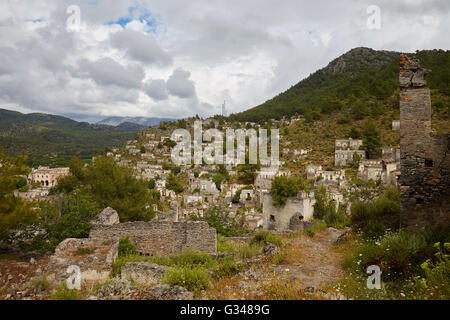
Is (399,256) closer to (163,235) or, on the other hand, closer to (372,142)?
(163,235)

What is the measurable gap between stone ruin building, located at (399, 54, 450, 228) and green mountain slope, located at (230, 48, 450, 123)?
160ft

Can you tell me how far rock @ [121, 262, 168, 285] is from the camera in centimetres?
593

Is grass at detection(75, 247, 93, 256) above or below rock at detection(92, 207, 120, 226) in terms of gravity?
below

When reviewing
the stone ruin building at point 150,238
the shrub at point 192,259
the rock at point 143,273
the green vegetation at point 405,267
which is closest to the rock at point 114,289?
the rock at point 143,273

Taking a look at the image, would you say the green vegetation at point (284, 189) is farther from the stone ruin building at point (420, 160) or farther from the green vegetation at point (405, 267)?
the green vegetation at point (405, 267)

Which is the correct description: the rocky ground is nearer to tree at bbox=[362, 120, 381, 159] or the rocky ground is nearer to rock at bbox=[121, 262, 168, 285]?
rock at bbox=[121, 262, 168, 285]

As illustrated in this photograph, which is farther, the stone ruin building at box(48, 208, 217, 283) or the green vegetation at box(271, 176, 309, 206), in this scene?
the green vegetation at box(271, 176, 309, 206)

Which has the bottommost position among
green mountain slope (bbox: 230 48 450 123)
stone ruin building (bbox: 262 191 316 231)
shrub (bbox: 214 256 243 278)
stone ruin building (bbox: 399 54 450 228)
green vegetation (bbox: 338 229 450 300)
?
stone ruin building (bbox: 262 191 316 231)

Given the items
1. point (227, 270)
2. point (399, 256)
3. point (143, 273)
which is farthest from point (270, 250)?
point (143, 273)

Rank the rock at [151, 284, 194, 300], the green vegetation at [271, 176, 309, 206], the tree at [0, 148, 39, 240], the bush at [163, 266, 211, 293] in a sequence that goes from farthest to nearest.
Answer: the green vegetation at [271, 176, 309, 206] → the tree at [0, 148, 39, 240] → the bush at [163, 266, 211, 293] → the rock at [151, 284, 194, 300]

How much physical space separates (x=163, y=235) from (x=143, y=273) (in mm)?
3412

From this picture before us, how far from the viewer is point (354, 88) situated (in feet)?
253

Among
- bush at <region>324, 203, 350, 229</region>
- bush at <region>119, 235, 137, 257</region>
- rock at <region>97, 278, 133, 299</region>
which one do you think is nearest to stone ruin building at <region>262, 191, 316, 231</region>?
bush at <region>324, 203, 350, 229</region>
